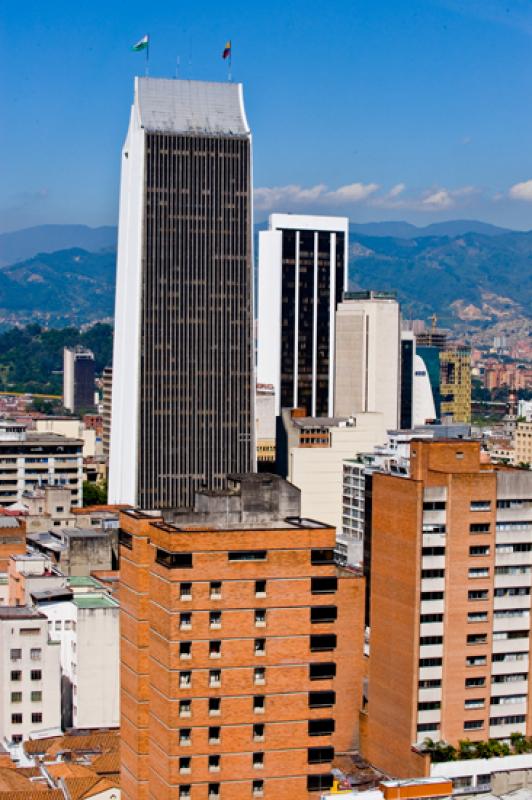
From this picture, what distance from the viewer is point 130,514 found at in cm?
5416

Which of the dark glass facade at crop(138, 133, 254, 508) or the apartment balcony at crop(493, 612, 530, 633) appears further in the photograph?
the dark glass facade at crop(138, 133, 254, 508)

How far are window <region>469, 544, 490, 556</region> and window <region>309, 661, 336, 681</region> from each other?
16.0 meters

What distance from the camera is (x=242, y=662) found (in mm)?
49781

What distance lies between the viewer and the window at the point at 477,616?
65312 millimetres

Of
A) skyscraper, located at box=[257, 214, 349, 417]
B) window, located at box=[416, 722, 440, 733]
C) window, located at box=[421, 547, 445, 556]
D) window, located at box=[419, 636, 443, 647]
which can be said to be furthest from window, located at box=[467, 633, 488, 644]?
skyscraper, located at box=[257, 214, 349, 417]

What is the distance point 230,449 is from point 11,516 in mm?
29911

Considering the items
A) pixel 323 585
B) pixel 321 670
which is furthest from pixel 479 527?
pixel 321 670

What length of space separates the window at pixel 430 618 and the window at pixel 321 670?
1474 centimetres

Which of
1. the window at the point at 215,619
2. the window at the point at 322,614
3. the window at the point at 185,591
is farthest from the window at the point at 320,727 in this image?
the window at the point at 185,591

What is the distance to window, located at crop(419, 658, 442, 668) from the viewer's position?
64.6 metres

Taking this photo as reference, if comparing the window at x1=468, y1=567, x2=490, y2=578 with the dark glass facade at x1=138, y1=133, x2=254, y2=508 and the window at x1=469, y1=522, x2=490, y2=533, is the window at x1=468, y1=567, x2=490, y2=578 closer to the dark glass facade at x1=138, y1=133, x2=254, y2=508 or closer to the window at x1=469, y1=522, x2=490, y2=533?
the window at x1=469, y1=522, x2=490, y2=533

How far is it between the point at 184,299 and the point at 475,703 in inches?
2672

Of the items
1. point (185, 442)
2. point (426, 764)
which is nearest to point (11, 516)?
point (185, 442)

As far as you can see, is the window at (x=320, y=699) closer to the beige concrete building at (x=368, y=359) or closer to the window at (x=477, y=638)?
the window at (x=477, y=638)
